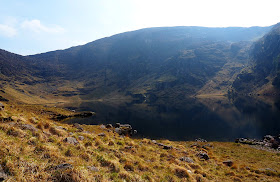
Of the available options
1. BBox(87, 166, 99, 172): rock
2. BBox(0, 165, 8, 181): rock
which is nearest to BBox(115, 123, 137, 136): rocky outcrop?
BBox(87, 166, 99, 172): rock

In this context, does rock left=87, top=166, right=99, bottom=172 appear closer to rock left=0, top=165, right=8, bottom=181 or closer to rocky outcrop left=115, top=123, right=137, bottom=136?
rock left=0, top=165, right=8, bottom=181

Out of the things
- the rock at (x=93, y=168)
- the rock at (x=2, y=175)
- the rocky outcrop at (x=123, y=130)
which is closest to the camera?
the rock at (x=2, y=175)

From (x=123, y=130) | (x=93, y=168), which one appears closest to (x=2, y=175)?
(x=93, y=168)

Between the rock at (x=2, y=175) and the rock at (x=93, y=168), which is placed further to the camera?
the rock at (x=93, y=168)

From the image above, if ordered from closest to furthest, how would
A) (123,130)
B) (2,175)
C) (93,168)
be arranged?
(2,175) < (93,168) < (123,130)

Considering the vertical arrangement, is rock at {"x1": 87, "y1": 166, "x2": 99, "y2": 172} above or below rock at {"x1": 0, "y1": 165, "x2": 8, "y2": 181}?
below

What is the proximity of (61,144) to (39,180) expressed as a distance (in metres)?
4.90

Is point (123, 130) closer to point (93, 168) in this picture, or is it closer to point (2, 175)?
point (93, 168)

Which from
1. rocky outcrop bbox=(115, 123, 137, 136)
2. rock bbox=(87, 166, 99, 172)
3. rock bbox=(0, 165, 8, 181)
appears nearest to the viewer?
rock bbox=(0, 165, 8, 181)

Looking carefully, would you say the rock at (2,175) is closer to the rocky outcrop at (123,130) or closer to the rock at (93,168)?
the rock at (93,168)

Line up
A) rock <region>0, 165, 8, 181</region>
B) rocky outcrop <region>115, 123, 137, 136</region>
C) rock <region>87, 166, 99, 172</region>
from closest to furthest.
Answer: rock <region>0, 165, 8, 181</region> → rock <region>87, 166, 99, 172</region> → rocky outcrop <region>115, 123, 137, 136</region>

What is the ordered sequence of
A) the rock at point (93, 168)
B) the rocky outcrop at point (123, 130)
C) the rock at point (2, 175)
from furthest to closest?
the rocky outcrop at point (123, 130) → the rock at point (93, 168) → the rock at point (2, 175)

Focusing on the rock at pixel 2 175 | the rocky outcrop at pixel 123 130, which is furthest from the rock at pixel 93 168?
the rocky outcrop at pixel 123 130

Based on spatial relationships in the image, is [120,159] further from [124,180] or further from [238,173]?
[238,173]
